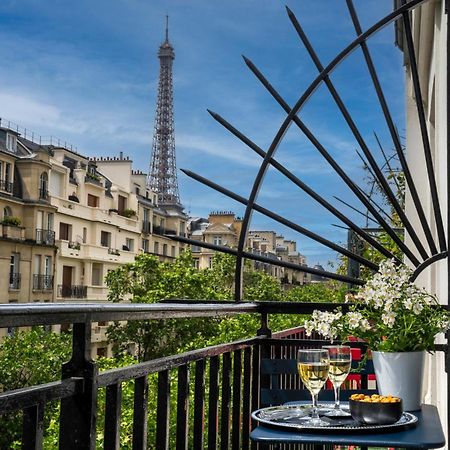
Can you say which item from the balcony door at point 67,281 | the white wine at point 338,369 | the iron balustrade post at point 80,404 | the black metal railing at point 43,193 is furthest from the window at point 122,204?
the iron balustrade post at point 80,404

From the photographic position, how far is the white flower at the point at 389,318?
1.93m

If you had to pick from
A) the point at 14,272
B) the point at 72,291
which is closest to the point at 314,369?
the point at 14,272

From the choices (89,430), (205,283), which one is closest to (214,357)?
(89,430)

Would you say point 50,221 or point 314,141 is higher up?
point 50,221

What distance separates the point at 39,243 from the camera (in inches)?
1619

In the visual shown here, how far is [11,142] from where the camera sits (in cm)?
3984

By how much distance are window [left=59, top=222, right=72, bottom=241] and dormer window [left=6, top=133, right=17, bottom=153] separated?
6350 millimetres

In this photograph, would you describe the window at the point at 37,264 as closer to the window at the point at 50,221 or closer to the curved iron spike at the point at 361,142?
the window at the point at 50,221

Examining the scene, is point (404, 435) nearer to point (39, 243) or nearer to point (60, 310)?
point (60, 310)

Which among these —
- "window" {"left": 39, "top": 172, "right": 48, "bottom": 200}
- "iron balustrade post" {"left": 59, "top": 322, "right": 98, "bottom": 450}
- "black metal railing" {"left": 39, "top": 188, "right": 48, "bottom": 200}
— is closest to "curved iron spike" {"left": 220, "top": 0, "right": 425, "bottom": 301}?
"iron balustrade post" {"left": 59, "top": 322, "right": 98, "bottom": 450}

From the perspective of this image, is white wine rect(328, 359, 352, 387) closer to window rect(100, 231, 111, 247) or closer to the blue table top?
the blue table top

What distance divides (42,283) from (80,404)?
41.9m

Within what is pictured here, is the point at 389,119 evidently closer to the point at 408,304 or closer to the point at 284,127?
the point at 284,127

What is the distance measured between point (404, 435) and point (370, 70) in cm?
155
